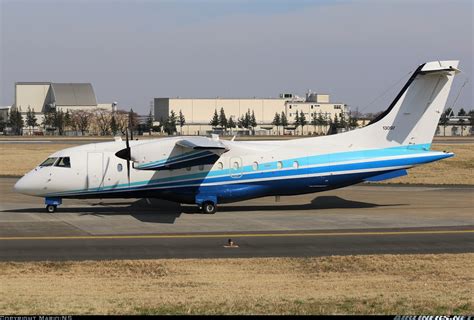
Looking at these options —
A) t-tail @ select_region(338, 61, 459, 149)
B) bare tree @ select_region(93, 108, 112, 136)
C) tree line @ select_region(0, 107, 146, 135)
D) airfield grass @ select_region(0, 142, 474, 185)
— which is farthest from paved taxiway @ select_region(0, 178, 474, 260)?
bare tree @ select_region(93, 108, 112, 136)

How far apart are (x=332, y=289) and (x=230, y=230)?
384 inches

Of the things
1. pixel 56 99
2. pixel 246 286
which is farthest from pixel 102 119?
pixel 246 286

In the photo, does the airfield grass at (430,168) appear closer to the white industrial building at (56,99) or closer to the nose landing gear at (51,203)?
the nose landing gear at (51,203)

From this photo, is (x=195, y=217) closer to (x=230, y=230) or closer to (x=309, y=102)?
(x=230, y=230)

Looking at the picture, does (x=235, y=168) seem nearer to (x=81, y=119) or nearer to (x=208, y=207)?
(x=208, y=207)

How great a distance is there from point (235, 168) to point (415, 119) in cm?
910

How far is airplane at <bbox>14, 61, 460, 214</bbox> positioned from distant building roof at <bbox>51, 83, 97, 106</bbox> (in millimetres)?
168050

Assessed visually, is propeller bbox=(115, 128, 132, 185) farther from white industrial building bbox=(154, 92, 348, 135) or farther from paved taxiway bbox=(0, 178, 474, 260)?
white industrial building bbox=(154, 92, 348, 135)

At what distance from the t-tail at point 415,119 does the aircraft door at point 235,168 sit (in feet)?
17.1

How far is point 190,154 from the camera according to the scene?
29234 millimetres

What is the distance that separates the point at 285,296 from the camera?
14.7 meters

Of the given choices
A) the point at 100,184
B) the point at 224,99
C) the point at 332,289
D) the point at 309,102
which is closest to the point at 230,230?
the point at 100,184

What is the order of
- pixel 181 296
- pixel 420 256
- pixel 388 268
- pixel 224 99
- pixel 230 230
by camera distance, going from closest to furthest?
pixel 181 296 < pixel 388 268 < pixel 420 256 < pixel 230 230 < pixel 224 99

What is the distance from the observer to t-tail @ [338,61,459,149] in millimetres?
30750
